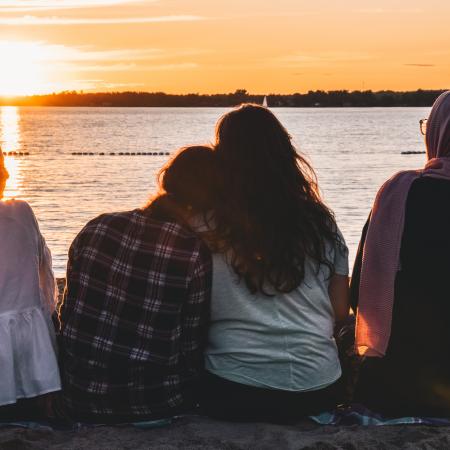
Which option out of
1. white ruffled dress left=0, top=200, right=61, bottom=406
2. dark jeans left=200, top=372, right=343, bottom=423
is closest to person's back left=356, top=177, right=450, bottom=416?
dark jeans left=200, top=372, right=343, bottom=423

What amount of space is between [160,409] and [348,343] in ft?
3.78

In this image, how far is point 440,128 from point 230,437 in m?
1.74

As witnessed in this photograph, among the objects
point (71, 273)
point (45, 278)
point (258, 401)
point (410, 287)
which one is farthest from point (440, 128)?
point (45, 278)

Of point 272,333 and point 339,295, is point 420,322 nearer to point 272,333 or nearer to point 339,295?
point 339,295

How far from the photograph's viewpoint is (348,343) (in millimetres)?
4465

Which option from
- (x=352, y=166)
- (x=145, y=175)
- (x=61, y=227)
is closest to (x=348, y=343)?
(x=61, y=227)

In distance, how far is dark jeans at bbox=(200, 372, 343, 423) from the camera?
3852mm

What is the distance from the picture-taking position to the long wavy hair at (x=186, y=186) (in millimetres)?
3645

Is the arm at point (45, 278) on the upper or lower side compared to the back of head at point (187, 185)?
lower

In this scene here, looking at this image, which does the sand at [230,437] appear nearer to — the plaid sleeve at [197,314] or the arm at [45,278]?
the plaid sleeve at [197,314]

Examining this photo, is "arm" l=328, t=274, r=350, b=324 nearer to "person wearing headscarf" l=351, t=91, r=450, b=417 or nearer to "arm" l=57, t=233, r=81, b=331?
"person wearing headscarf" l=351, t=91, r=450, b=417

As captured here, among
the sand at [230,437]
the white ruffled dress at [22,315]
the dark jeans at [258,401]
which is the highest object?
the white ruffled dress at [22,315]

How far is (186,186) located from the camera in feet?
12.1

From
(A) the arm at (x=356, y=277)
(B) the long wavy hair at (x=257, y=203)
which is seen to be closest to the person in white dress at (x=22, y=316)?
(B) the long wavy hair at (x=257, y=203)
